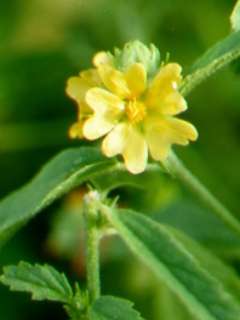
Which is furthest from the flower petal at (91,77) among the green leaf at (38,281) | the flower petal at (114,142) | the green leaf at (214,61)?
the green leaf at (38,281)

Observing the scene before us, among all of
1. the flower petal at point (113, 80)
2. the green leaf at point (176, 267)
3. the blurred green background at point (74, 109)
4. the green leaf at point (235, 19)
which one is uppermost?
the blurred green background at point (74, 109)

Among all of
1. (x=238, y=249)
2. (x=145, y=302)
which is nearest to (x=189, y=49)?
(x=145, y=302)

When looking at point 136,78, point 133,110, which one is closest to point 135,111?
point 133,110

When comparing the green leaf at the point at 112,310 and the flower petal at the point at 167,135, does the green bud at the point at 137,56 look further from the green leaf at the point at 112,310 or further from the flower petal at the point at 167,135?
the green leaf at the point at 112,310

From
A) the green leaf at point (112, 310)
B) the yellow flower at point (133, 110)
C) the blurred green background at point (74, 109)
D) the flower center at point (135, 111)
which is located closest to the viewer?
the green leaf at point (112, 310)

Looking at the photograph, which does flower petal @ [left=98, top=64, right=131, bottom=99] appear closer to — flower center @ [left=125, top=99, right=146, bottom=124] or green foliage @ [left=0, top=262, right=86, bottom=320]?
flower center @ [left=125, top=99, right=146, bottom=124]

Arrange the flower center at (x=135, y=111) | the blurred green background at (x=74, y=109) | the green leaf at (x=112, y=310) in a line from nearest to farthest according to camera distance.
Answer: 1. the green leaf at (x=112, y=310)
2. the flower center at (x=135, y=111)
3. the blurred green background at (x=74, y=109)
